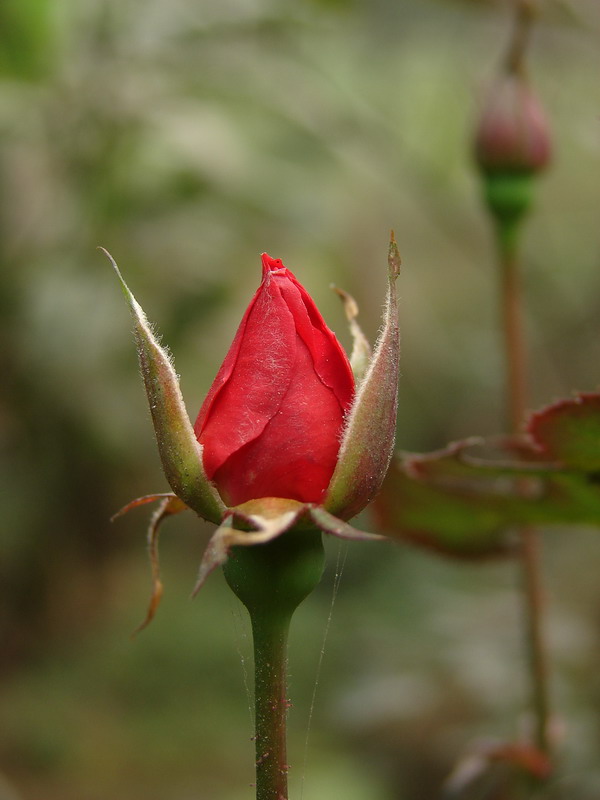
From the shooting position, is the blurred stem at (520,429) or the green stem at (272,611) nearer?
the green stem at (272,611)

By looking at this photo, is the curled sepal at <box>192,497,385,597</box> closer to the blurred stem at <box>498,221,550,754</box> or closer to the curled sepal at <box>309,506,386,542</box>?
the curled sepal at <box>309,506,386,542</box>

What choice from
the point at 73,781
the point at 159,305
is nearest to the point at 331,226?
the point at 159,305

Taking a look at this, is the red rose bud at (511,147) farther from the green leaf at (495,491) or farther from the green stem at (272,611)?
the green stem at (272,611)

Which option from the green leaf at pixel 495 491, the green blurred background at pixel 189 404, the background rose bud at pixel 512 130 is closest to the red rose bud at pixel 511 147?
the background rose bud at pixel 512 130

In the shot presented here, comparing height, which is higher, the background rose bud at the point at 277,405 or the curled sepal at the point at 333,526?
the background rose bud at the point at 277,405

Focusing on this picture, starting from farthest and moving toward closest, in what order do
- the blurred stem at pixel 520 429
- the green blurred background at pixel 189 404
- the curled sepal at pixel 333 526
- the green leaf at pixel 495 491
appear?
the green blurred background at pixel 189 404 < the blurred stem at pixel 520 429 < the green leaf at pixel 495 491 < the curled sepal at pixel 333 526

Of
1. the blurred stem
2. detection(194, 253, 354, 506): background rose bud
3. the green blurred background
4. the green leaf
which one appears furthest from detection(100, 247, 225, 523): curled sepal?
the green blurred background
